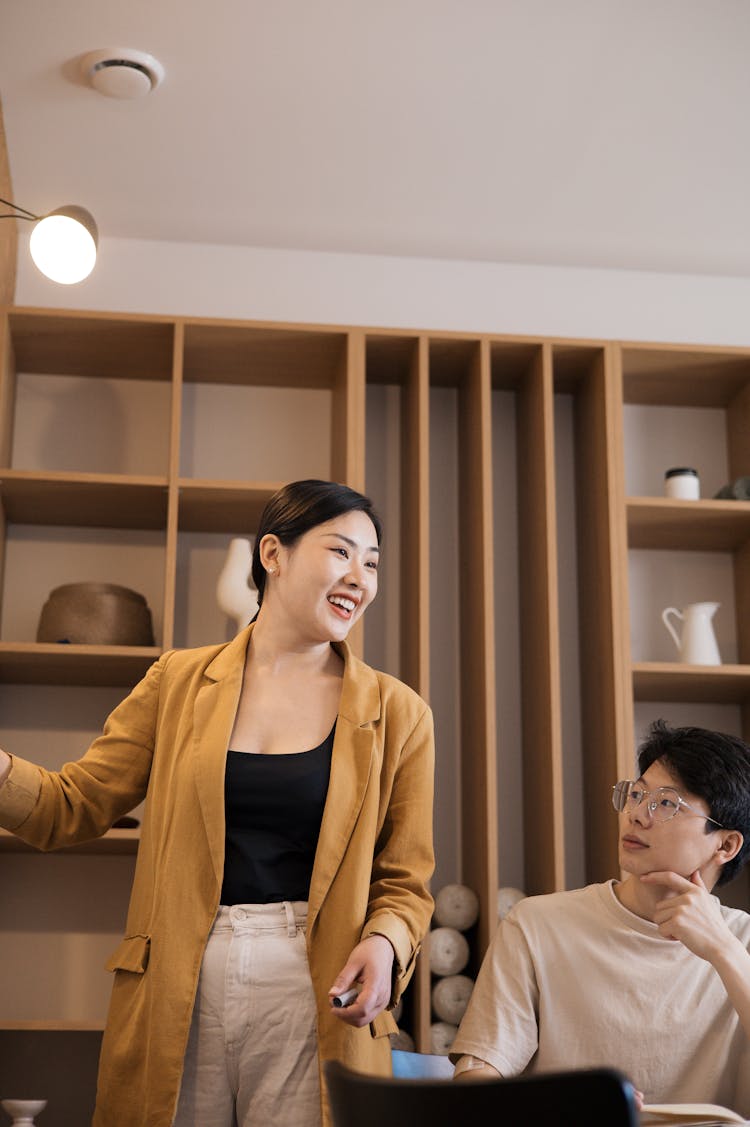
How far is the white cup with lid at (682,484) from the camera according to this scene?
338 centimetres

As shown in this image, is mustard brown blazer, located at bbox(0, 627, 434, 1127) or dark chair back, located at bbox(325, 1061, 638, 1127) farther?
mustard brown blazer, located at bbox(0, 627, 434, 1127)

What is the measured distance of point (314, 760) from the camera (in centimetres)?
189

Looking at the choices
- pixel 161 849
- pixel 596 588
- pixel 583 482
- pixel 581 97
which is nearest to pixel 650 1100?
pixel 161 849

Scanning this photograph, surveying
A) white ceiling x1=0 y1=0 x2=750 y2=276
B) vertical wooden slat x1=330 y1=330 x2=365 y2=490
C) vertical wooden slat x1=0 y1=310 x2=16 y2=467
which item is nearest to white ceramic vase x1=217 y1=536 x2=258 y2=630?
vertical wooden slat x1=330 y1=330 x2=365 y2=490

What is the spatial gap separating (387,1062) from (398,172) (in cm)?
223

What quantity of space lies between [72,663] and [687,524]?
170 centimetres

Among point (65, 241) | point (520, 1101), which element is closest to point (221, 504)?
point (65, 241)

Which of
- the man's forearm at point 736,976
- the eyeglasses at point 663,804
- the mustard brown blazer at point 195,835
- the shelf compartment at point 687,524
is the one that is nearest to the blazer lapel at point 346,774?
the mustard brown blazer at point 195,835

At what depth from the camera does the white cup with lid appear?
338 centimetres

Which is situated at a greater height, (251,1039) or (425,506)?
(425,506)

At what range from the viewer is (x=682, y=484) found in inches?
133

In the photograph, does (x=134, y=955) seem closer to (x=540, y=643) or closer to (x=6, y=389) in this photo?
(x=540, y=643)

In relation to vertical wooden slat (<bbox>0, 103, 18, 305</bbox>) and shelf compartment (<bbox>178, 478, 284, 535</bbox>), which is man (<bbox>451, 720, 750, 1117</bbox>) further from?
vertical wooden slat (<bbox>0, 103, 18, 305</bbox>)

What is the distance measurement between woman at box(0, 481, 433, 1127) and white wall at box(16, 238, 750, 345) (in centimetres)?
167
